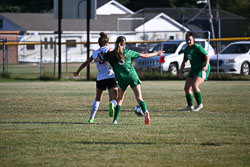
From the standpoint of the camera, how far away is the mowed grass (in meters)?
7.18

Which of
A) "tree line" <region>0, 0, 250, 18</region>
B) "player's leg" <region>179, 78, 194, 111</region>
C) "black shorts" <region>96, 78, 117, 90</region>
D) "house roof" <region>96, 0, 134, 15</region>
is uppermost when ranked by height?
"tree line" <region>0, 0, 250, 18</region>

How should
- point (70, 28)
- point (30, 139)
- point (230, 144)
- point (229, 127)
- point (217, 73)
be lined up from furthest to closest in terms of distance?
1. point (70, 28)
2. point (217, 73)
3. point (229, 127)
4. point (30, 139)
5. point (230, 144)

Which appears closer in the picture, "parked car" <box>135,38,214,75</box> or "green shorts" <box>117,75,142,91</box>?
"green shorts" <box>117,75,142,91</box>

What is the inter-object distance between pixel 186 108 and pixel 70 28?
4402 cm

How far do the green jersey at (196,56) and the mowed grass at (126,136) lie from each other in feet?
3.46

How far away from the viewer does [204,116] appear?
1150 centimetres

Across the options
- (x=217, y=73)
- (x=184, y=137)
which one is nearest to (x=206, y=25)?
(x=217, y=73)

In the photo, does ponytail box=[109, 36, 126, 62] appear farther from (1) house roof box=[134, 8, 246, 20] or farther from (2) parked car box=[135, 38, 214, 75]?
(1) house roof box=[134, 8, 246, 20]

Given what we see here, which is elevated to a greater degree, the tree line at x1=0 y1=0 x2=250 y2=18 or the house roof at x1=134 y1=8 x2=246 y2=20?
the tree line at x1=0 y1=0 x2=250 y2=18

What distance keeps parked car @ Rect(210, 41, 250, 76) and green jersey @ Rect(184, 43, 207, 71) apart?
12.6m

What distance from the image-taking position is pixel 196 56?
41.0 ft

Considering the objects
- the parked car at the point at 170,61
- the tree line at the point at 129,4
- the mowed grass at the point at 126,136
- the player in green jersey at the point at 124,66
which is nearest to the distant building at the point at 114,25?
the tree line at the point at 129,4

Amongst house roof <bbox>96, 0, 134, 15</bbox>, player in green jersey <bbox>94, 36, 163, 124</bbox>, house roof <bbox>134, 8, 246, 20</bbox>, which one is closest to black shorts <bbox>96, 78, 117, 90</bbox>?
player in green jersey <bbox>94, 36, 163, 124</bbox>

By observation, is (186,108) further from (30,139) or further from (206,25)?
(206,25)
